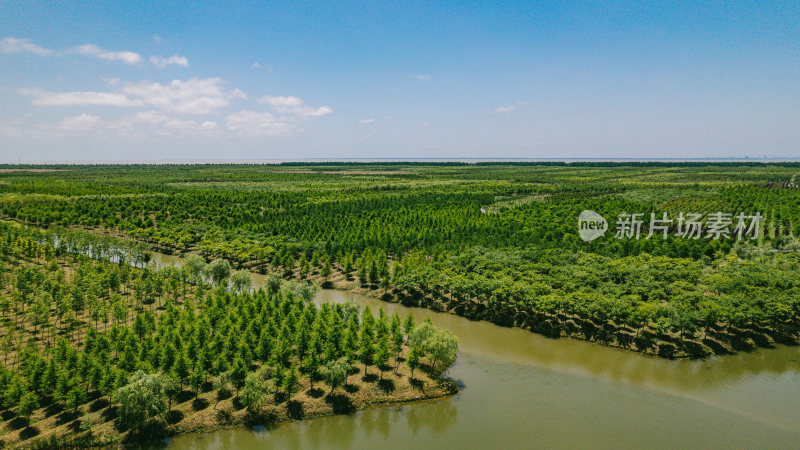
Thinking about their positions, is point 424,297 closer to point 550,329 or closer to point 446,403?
point 550,329

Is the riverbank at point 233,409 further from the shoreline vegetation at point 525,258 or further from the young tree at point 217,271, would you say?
the young tree at point 217,271

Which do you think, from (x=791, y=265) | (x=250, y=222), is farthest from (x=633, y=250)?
(x=250, y=222)

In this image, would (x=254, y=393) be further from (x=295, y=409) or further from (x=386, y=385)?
(x=386, y=385)

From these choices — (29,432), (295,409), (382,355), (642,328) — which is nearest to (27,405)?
(29,432)

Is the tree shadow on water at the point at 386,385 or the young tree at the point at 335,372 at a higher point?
the young tree at the point at 335,372

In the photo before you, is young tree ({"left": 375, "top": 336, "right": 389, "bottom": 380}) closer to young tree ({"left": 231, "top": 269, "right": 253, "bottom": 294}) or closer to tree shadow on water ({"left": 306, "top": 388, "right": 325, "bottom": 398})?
tree shadow on water ({"left": 306, "top": 388, "right": 325, "bottom": 398})

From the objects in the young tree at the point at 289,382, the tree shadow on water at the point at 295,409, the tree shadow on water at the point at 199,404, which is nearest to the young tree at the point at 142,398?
the tree shadow on water at the point at 199,404
